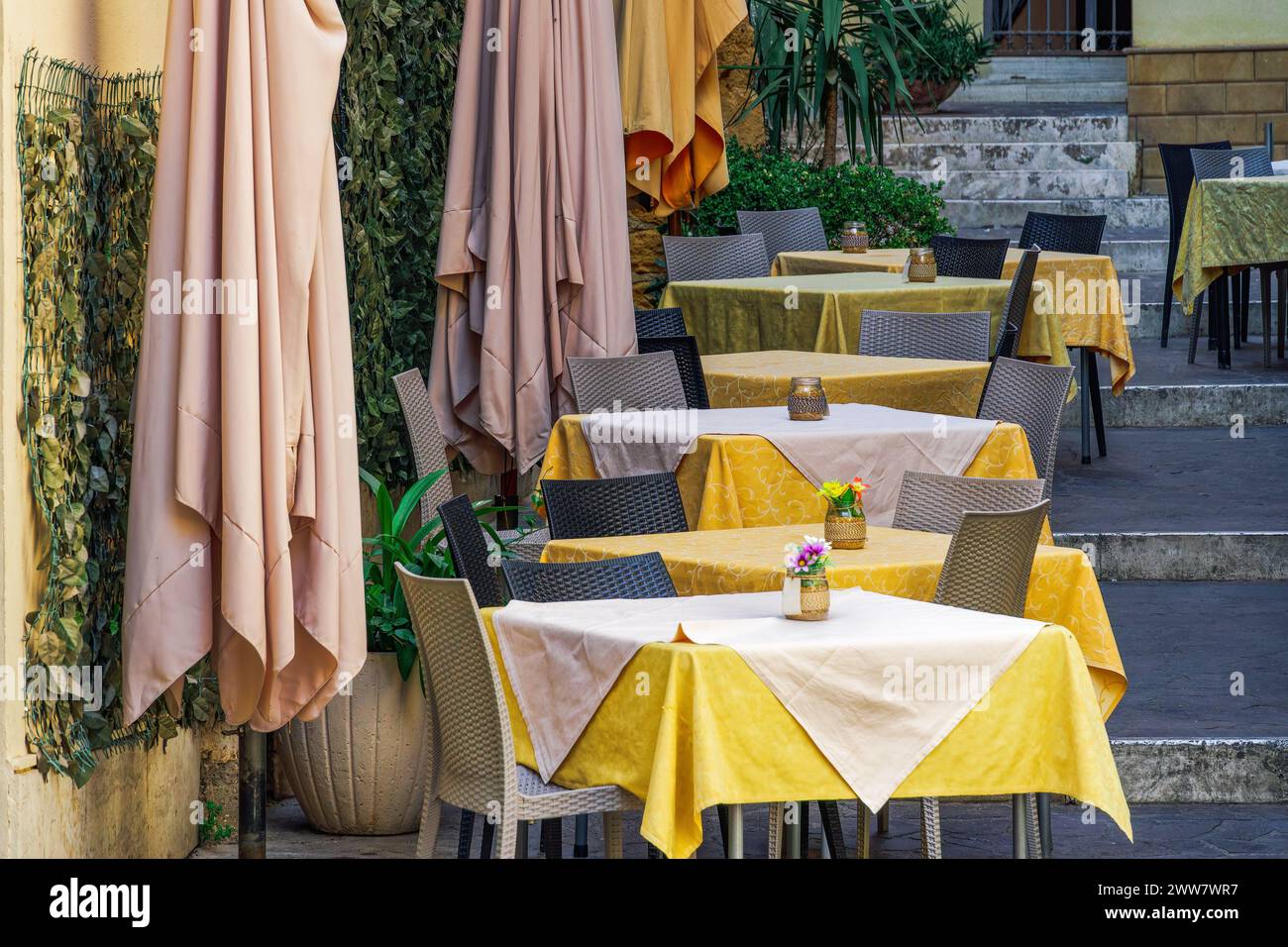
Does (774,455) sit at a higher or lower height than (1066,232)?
→ lower

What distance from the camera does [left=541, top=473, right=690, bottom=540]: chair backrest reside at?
5758 mm

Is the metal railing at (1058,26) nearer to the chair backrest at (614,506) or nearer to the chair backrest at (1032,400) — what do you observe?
the chair backrest at (1032,400)

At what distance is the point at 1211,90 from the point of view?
18.4 meters

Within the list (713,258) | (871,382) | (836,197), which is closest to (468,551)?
(871,382)

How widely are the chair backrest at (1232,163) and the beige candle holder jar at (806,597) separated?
8723mm

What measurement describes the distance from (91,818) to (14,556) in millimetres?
770

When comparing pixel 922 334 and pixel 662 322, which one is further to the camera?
pixel 662 322

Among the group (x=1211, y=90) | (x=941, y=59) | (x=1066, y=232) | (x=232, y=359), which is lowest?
(x=232, y=359)

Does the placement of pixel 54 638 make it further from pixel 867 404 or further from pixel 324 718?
pixel 867 404

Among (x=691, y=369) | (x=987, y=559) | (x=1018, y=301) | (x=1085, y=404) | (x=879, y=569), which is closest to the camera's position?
(x=987, y=559)

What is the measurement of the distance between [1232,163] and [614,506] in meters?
7.85

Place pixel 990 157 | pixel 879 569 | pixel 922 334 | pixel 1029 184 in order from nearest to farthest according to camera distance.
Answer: pixel 879 569 < pixel 922 334 < pixel 1029 184 < pixel 990 157

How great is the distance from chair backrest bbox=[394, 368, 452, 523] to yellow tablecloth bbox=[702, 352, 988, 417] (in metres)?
1.22

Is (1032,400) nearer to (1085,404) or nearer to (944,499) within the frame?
(944,499)
